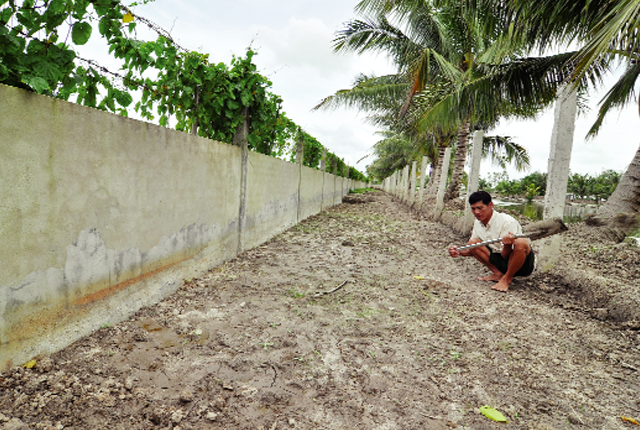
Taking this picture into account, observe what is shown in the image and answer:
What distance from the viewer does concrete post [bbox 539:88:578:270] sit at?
4.20 meters

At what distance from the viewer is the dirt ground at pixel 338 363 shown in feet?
5.52

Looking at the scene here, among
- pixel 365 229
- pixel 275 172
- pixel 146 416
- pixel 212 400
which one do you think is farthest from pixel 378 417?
pixel 365 229

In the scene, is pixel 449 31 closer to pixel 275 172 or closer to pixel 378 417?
pixel 275 172

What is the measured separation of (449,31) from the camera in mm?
10875

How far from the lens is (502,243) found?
3.82m

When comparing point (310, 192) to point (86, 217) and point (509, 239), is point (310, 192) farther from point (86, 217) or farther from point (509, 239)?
point (86, 217)

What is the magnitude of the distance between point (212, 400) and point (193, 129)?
283cm

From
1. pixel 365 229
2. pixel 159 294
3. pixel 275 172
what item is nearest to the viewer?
pixel 159 294

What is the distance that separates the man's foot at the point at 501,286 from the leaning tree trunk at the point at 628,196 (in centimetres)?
412

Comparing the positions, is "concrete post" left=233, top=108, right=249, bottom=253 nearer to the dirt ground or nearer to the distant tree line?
the dirt ground

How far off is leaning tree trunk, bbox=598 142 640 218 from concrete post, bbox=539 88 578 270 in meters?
3.19

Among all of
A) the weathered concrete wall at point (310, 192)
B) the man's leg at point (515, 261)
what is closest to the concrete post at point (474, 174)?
the man's leg at point (515, 261)

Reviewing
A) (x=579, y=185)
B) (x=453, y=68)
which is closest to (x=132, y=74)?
(x=453, y=68)

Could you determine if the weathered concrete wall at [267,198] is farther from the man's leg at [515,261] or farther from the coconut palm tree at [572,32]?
the coconut palm tree at [572,32]
